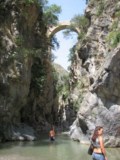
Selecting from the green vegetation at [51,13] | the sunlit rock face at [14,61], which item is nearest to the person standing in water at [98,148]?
the sunlit rock face at [14,61]

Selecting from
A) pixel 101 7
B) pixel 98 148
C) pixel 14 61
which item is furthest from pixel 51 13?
pixel 98 148

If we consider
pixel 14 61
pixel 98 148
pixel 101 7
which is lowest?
pixel 98 148

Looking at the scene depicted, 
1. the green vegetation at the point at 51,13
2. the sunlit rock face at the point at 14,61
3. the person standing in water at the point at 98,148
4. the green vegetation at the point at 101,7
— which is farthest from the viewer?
the green vegetation at the point at 51,13

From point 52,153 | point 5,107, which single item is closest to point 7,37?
point 5,107

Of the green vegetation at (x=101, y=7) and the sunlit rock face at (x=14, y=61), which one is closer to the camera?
the sunlit rock face at (x=14, y=61)

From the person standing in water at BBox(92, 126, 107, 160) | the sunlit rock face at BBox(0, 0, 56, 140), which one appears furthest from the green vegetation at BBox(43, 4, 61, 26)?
the person standing in water at BBox(92, 126, 107, 160)

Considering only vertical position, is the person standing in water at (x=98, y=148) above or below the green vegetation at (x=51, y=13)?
below

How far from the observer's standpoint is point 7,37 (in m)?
26.2

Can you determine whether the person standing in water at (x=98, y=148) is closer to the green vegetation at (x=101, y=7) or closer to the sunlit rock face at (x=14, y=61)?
the sunlit rock face at (x=14, y=61)

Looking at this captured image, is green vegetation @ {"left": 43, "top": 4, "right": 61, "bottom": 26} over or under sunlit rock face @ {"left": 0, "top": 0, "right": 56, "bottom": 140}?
over

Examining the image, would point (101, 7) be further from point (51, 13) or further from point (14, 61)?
point (14, 61)

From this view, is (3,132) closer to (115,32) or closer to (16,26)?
(16,26)

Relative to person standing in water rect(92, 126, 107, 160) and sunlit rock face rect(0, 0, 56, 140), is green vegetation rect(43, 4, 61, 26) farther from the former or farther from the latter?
person standing in water rect(92, 126, 107, 160)

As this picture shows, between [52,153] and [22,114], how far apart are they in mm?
17010
